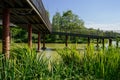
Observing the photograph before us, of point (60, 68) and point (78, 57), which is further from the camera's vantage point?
point (78, 57)

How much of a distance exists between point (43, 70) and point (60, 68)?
0.42 m

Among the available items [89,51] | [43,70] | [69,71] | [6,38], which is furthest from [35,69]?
[6,38]

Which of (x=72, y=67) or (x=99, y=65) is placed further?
(x=72, y=67)

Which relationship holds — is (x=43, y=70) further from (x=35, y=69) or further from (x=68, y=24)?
(x=68, y=24)

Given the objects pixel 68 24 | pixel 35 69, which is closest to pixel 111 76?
pixel 35 69

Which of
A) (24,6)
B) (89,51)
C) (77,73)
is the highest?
(24,6)

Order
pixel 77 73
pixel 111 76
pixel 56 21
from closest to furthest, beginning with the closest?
pixel 111 76 → pixel 77 73 → pixel 56 21

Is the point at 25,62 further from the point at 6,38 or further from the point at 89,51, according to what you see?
the point at 6,38

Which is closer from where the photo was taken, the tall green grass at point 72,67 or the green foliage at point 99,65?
the tall green grass at point 72,67

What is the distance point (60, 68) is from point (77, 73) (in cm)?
56

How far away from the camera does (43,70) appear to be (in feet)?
25.1

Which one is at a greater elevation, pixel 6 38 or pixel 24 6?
pixel 24 6

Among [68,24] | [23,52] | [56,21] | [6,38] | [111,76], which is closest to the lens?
[111,76]

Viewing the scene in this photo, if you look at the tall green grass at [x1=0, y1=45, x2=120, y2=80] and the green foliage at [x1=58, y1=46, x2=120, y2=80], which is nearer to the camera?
the tall green grass at [x1=0, y1=45, x2=120, y2=80]
